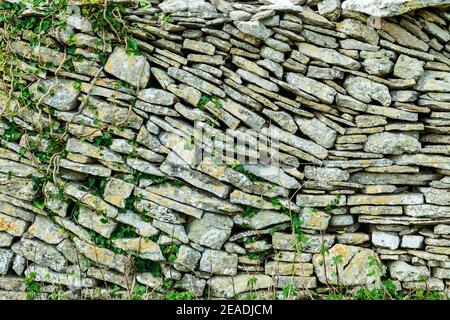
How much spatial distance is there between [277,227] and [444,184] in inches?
67.3

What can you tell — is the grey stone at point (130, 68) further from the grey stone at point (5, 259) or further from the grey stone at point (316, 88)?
the grey stone at point (5, 259)

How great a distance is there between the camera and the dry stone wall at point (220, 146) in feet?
18.9

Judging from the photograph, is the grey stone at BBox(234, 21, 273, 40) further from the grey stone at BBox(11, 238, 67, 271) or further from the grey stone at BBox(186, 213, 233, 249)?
the grey stone at BBox(11, 238, 67, 271)

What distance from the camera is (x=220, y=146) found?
578 cm

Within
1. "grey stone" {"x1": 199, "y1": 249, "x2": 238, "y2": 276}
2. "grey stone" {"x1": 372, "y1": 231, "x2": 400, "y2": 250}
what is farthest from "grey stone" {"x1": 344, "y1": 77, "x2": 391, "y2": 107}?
"grey stone" {"x1": 199, "y1": 249, "x2": 238, "y2": 276}

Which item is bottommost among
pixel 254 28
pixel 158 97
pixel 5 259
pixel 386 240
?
pixel 5 259

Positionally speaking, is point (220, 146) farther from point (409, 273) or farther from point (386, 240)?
point (409, 273)

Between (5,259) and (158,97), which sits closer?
(158,97)

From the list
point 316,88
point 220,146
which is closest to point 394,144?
point 316,88

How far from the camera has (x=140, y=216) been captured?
5824 mm

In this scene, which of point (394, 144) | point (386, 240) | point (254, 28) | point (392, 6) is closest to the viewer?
point (392, 6)

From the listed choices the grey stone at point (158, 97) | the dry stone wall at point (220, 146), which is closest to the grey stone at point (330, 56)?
the dry stone wall at point (220, 146)

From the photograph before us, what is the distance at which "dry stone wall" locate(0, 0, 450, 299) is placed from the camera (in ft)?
18.9

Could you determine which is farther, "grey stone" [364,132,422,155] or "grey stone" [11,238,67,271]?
"grey stone" [11,238,67,271]
